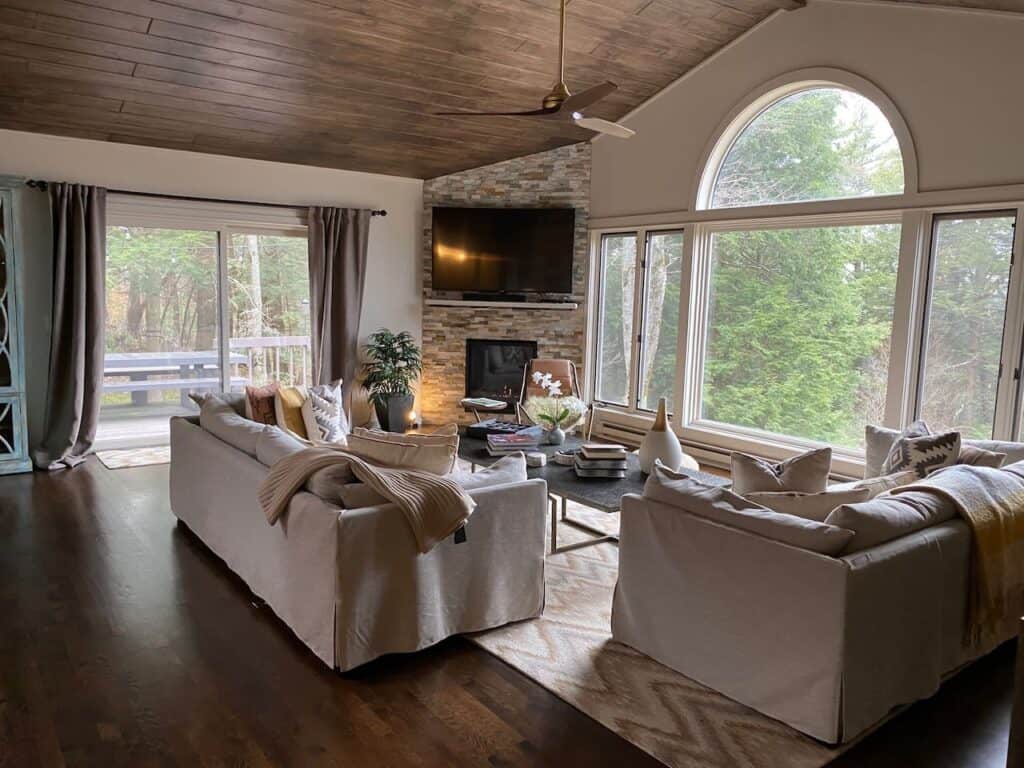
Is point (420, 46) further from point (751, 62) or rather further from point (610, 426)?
point (610, 426)

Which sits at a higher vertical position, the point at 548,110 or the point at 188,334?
the point at 548,110

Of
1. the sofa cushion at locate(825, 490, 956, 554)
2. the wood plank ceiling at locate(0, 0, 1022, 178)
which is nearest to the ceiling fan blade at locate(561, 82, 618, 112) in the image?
the wood plank ceiling at locate(0, 0, 1022, 178)

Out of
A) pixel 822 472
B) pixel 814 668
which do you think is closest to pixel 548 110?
pixel 822 472

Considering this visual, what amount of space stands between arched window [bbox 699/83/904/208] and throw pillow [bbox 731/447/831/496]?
305cm

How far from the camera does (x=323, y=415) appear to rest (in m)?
4.85

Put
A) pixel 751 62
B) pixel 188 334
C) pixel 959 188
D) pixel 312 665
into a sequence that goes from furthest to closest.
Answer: pixel 188 334
pixel 751 62
pixel 959 188
pixel 312 665

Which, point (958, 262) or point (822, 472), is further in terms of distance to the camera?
point (958, 262)

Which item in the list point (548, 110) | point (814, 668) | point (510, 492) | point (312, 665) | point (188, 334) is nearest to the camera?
point (814, 668)

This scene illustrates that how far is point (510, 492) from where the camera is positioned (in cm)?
313

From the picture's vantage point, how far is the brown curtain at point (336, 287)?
7.12 m

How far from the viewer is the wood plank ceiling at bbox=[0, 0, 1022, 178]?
4332 millimetres

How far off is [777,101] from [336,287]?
13.9 feet

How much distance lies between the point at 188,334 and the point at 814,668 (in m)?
5.91

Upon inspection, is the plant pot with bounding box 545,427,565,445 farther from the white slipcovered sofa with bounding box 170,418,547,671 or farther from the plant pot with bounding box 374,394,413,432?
the plant pot with bounding box 374,394,413,432
